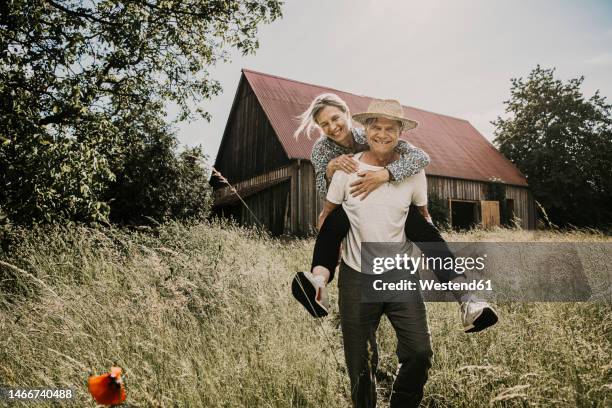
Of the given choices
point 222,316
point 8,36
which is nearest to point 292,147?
point 8,36

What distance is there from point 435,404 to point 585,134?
27967mm

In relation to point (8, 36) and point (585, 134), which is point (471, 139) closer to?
point (585, 134)

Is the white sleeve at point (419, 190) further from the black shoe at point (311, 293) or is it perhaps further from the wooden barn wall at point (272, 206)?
the wooden barn wall at point (272, 206)

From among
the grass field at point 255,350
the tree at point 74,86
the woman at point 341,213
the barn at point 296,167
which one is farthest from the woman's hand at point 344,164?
the barn at point 296,167

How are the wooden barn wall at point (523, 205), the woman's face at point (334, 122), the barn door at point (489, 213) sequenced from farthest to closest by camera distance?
the wooden barn wall at point (523, 205)
the barn door at point (489, 213)
the woman's face at point (334, 122)

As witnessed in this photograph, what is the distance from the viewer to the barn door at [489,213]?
1880 cm

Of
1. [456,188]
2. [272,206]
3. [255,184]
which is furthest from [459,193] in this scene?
[255,184]

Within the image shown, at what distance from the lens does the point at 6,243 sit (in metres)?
5.83

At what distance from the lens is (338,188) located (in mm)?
2275

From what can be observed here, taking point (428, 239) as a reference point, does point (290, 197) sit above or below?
Answer: above

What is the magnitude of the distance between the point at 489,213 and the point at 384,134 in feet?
61.8

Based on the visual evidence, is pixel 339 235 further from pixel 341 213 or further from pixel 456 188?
pixel 456 188

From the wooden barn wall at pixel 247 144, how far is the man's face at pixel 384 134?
12710 millimetres
